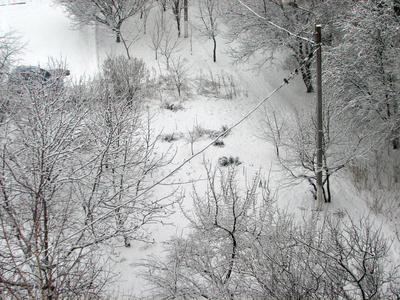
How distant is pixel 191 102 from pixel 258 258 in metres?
9.92

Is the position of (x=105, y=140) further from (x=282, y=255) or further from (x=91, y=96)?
(x=282, y=255)

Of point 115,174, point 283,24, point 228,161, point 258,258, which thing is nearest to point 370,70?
point 283,24

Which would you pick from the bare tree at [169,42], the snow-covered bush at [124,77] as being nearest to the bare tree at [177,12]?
the bare tree at [169,42]

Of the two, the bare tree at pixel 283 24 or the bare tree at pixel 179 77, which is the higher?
the bare tree at pixel 283 24

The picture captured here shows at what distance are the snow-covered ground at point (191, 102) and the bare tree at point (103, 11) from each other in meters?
0.93

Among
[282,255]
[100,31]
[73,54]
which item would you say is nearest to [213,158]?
[282,255]

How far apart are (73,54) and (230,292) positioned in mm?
16011

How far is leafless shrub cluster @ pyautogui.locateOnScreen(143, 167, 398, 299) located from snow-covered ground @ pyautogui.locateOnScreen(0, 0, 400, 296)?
157cm

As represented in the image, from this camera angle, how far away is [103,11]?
18.9 m

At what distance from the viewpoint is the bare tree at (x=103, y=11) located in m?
18.8

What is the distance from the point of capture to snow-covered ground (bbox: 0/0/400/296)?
33.0 ft

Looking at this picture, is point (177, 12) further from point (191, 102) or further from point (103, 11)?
point (191, 102)

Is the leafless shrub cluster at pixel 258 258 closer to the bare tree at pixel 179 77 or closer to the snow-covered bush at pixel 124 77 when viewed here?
the snow-covered bush at pixel 124 77

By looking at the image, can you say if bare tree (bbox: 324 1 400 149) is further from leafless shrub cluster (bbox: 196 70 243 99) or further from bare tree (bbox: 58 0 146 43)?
bare tree (bbox: 58 0 146 43)
